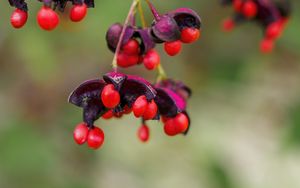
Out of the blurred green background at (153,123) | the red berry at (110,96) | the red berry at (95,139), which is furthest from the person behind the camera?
the blurred green background at (153,123)

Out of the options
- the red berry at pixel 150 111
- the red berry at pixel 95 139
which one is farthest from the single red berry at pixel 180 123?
the red berry at pixel 95 139

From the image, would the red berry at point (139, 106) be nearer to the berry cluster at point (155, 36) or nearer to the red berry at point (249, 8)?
the berry cluster at point (155, 36)

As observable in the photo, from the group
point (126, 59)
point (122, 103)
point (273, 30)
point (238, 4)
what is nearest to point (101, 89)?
point (122, 103)

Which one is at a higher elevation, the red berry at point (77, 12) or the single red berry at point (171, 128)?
the red berry at point (77, 12)

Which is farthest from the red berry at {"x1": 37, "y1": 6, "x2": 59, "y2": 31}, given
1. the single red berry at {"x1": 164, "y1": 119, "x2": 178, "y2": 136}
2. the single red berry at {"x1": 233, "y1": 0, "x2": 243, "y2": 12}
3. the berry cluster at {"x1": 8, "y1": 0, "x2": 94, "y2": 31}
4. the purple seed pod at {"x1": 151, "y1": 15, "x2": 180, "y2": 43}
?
the single red berry at {"x1": 233, "y1": 0, "x2": 243, "y2": 12}

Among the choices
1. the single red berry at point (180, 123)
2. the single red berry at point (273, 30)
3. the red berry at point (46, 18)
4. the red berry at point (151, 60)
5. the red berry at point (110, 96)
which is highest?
the single red berry at point (273, 30)

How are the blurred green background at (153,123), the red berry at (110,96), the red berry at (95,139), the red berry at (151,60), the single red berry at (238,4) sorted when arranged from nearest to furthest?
1. the red berry at (110,96)
2. the red berry at (95,139)
3. the red berry at (151,60)
4. the single red berry at (238,4)
5. the blurred green background at (153,123)

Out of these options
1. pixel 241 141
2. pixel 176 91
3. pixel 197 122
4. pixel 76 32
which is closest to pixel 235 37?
pixel 197 122
